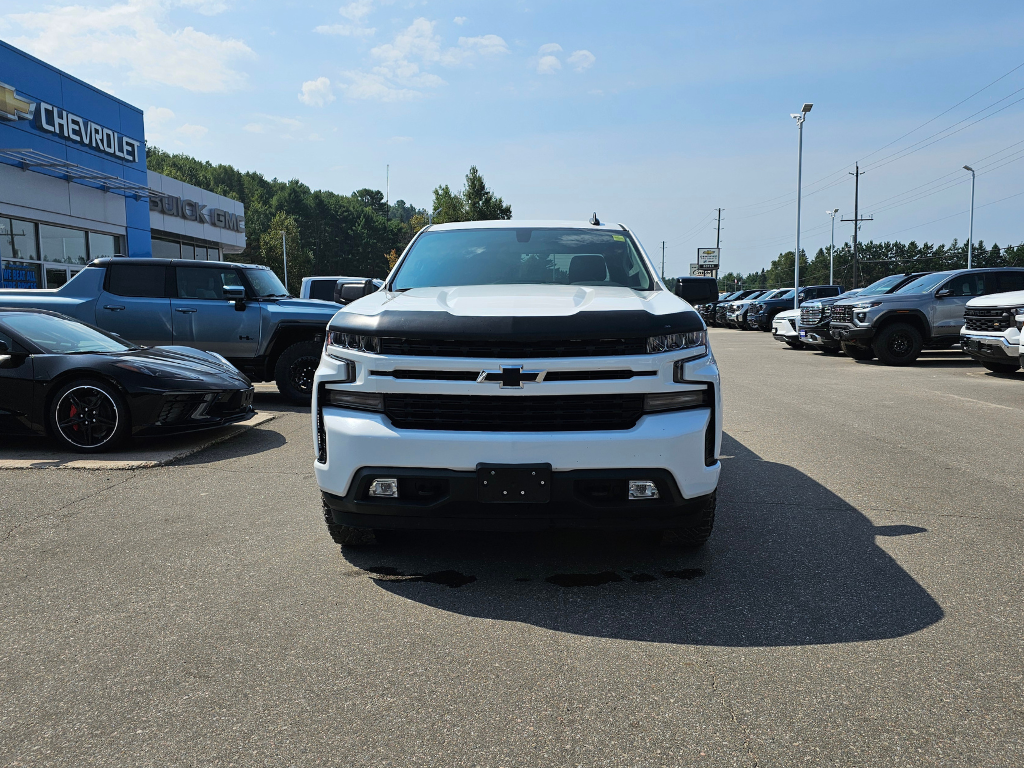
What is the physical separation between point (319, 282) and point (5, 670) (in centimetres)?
1600

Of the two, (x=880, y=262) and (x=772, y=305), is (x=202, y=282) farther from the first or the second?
(x=880, y=262)

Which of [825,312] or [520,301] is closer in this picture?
[520,301]

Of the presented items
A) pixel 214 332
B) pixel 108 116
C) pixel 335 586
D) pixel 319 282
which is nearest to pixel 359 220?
pixel 108 116

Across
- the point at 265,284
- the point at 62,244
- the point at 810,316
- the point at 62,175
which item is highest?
the point at 62,175

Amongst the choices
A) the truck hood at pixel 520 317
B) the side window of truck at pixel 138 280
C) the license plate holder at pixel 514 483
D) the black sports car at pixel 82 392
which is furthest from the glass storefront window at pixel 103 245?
the license plate holder at pixel 514 483

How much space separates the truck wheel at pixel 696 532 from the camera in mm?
3864

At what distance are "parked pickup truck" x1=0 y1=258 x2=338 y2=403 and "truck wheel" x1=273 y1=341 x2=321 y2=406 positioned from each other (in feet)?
0.04

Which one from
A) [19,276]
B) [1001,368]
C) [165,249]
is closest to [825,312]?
[1001,368]

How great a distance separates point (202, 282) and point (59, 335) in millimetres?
3322

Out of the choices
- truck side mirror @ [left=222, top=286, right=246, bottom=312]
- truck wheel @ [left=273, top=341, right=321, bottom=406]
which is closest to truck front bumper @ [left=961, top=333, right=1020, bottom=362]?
truck wheel @ [left=273, top=341, right=321, bottom=406]

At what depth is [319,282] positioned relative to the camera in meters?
18.3

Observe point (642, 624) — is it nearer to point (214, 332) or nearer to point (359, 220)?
point (214, 332)

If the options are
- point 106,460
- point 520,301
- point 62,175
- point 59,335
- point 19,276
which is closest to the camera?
point 520,301

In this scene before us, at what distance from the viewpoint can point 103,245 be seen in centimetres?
2614
